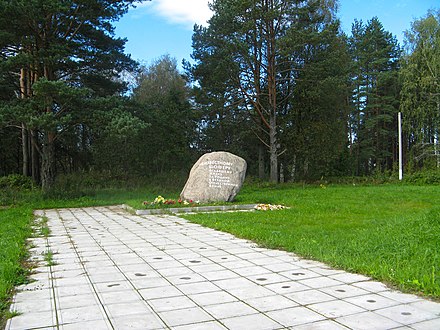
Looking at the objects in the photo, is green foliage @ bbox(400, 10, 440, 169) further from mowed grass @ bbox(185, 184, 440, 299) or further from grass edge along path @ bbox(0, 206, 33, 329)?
grass edge along path @ bbox(0, 206, 33, 329)

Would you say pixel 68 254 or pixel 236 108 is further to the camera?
pixel 236 108

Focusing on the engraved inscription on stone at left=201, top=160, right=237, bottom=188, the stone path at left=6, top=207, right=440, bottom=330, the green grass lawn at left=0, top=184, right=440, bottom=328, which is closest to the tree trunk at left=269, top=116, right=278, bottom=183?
Result: the engraved inscription on stone at left=201, top=160, right=237, bottom=188

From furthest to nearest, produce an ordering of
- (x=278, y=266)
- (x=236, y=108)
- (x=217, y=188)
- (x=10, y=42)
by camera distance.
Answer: (x=236, y=108) → (x=10, y=42) → (x=217, y=188) → (x=278, y=266)

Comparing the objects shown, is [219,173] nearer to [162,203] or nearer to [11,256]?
[162,203]

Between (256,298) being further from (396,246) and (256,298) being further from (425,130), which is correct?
(425,130)

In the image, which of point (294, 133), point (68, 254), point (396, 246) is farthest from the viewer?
point (294, 133)

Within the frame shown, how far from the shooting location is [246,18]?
22.1 m

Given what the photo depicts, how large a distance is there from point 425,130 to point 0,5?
26915 mm

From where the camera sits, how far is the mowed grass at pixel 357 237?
439 cm

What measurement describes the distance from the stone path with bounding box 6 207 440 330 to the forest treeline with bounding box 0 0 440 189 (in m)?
9.10

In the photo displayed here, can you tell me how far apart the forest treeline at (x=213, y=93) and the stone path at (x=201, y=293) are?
9.10 meters

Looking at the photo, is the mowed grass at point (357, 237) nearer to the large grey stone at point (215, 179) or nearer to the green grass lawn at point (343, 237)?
the green grass lawn at point (343, 237)

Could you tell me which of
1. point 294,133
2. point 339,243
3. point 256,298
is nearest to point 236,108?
point 294,133

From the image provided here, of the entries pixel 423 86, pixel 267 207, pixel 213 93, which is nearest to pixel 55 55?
pixel 267 207
